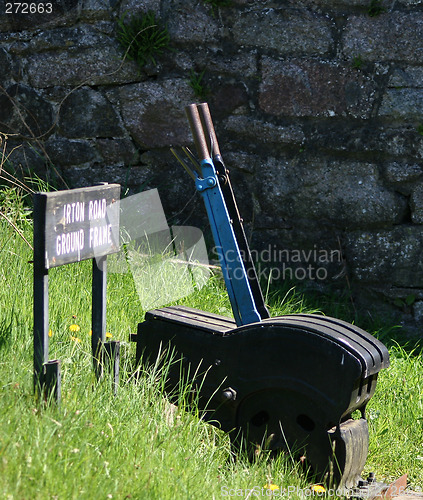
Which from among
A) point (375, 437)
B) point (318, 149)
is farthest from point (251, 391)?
point (318, 149)

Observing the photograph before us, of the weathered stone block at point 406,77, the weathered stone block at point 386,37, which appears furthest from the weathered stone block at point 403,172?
the weathered stone block at point 386,37

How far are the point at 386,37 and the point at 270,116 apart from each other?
0.75 m

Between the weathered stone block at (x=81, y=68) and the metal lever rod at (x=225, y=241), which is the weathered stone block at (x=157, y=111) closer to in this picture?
the weathered stone block at (x=81, y=68)

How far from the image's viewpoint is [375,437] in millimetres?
2668

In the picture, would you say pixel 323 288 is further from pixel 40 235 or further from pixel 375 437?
pixel 40 235

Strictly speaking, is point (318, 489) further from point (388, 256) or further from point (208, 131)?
point (388, 256)

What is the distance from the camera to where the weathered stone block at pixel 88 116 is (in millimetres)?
3977

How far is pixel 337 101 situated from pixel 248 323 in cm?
167

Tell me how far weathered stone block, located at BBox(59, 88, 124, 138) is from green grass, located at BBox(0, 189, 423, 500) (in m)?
0.88

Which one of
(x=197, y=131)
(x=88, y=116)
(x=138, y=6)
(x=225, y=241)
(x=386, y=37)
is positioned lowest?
(x=225, y=241)

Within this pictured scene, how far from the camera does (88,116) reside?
13.1 ft

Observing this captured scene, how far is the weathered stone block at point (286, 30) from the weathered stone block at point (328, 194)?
62 cm

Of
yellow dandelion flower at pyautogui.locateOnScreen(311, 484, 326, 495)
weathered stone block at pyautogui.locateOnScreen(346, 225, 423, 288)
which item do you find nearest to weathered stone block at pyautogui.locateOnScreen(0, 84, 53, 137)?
weathered stone block at pyautogui.locateOnScreen(346, 225, 423, 288)

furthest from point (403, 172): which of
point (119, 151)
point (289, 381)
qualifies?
point (289, 381)
